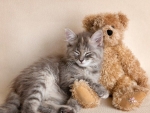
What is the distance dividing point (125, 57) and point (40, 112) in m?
0.71

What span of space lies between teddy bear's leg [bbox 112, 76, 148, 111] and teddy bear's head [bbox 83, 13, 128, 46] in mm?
329

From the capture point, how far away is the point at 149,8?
2072mm

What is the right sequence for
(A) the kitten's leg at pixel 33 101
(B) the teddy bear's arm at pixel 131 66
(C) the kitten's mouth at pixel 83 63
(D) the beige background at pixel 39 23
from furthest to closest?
(D) the beige background at pixel 39 23, (B) the teddy bear's arm at pixel 131 66, (C) the kitten's mouth at pixel 83 63, (A) the kitten's leg at pixel 33 101

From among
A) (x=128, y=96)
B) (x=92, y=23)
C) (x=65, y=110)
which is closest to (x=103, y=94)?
(x=128, y=96)

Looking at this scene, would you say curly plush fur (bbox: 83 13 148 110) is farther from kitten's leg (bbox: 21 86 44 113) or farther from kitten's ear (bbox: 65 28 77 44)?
kitten's leg (bbox: 21 86 44 113)

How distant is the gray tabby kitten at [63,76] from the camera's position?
5.19 feet

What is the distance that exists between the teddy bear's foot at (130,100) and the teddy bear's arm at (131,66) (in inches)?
8.2

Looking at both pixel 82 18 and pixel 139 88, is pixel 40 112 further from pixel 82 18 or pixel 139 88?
pixel 82 18

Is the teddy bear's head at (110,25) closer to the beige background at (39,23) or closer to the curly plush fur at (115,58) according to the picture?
the curly plush fur at (115,58)

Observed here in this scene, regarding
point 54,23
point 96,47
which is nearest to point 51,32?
point 54,23

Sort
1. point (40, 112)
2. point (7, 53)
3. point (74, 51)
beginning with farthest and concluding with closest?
point (7, 53), point (74, 51), point (40, 112)

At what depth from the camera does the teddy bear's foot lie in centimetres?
157

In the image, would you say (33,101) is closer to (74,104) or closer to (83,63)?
(74,104)

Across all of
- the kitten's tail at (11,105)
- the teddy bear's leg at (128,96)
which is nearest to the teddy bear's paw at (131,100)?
the teddy bear's leg at (128,96)
